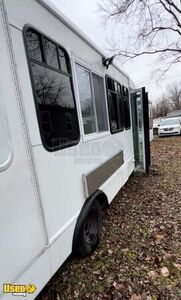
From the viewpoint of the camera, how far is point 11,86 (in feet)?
5.32

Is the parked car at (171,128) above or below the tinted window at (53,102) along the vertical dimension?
below

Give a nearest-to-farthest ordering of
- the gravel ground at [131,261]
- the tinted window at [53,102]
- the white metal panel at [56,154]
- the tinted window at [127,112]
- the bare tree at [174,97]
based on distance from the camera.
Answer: the white metal panel at [56,154]
the tinted window at [53,102]
the gravel ground at [131,261]
the tinted window at [127,112]
the bare tree at [174,97]

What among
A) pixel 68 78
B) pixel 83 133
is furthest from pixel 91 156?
pixel 68 78

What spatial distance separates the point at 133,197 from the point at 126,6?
14506 mm

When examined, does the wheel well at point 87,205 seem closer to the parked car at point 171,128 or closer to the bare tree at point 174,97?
the parked car at point 171,128

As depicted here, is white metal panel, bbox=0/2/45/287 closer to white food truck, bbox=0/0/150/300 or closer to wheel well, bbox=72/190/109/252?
white food truck, bbox=0/0/150/300

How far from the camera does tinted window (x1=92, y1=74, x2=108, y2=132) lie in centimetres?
337

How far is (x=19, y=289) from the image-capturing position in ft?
5.16

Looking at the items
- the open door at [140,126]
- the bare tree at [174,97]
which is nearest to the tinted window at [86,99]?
the open door at [140,126]

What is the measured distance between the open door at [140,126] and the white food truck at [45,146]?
298cm

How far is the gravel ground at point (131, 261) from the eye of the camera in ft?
7.63

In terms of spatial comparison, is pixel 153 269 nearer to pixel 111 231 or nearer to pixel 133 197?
pixel 111 231

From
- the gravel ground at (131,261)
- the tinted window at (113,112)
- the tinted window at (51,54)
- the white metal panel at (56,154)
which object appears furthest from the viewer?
the tinted window at (113,112)

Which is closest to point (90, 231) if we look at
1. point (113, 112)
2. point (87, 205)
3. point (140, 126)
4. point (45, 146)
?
point (87, 205)
